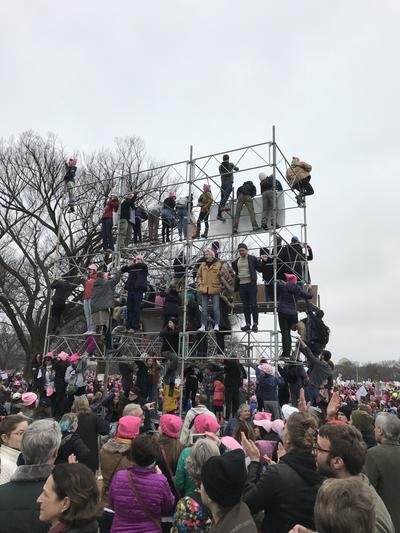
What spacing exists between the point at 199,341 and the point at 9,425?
21.4 feet

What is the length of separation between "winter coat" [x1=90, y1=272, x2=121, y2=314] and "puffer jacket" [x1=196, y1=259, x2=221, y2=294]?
2.31 meters

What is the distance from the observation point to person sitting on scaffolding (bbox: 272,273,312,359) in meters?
8.98

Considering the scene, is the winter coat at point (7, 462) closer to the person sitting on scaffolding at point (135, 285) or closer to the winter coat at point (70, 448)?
the winter coat at point (70, 448)

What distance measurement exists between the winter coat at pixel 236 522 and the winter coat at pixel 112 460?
1.72 m

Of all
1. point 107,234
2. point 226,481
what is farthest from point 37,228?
point 226,481

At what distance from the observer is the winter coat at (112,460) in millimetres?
3697

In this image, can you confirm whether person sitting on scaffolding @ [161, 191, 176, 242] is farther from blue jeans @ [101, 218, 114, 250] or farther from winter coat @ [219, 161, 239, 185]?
winter coat @ [219, 161, 239, 185]

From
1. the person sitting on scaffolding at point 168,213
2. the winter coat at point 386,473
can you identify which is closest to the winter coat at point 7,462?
the winter coat at point 386,473

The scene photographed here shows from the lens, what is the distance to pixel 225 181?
11.7 meters

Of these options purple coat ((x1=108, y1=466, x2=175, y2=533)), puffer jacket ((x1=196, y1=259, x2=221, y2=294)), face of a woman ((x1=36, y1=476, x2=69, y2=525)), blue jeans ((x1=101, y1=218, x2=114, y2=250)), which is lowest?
purple coat ((x1=108, y1=466, x2=175, y2=533))

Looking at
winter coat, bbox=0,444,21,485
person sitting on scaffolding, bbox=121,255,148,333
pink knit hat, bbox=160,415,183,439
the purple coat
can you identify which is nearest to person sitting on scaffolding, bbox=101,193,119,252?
person sitting on scaffolding, bbox=121,255,148,333

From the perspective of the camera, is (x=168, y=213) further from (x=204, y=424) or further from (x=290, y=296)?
(x=204, y=424)

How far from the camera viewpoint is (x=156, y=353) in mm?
13398

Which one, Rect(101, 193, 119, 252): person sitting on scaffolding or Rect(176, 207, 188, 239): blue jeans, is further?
Rect(176, 207, 188, 239): blue jeans
